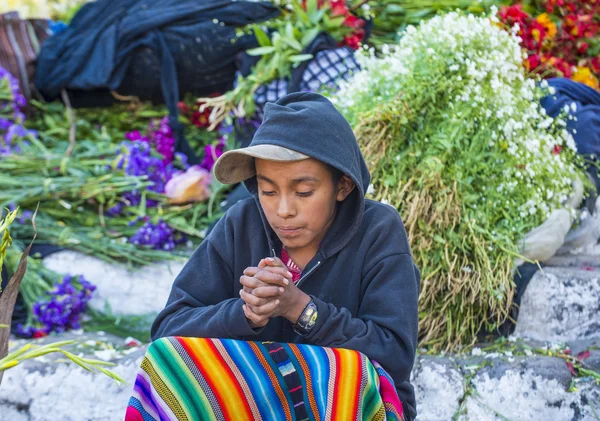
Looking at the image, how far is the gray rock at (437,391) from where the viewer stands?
275cm

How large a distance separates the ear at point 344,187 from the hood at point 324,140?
32mm

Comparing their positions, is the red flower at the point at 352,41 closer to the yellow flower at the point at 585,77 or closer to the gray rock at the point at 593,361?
the yellow flower at the point at 585,77

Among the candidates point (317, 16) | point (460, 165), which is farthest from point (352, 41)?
point (460, 165)

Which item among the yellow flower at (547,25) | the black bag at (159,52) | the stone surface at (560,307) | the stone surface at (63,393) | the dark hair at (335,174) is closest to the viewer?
the dark hair at (335,174)

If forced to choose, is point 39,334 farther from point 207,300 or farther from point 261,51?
point 261,51

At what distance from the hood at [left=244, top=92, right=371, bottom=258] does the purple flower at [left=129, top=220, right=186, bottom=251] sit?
197 cm

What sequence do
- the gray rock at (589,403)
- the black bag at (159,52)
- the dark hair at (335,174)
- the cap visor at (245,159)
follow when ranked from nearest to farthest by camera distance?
the cap visor at (245,159) → the dark hair at (335,174) → the gray rock at (589,403) → the black bag at (159,52)

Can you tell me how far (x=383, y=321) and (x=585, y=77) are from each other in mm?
2828

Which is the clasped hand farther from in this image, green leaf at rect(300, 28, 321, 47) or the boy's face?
green leaf at rect(300, 28, 321, 47)

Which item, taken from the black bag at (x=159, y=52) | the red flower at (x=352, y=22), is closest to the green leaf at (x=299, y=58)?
the red flower at (x=352, y=22)

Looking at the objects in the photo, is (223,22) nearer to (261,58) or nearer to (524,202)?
(261,58)

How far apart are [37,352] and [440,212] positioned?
2000 millimetres

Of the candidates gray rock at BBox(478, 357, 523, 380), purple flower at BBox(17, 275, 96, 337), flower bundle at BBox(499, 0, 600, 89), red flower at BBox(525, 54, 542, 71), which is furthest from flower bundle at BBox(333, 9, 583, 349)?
purple flower at BBox(17, 275, 96, 337)

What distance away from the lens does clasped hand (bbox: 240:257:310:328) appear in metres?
1.85
